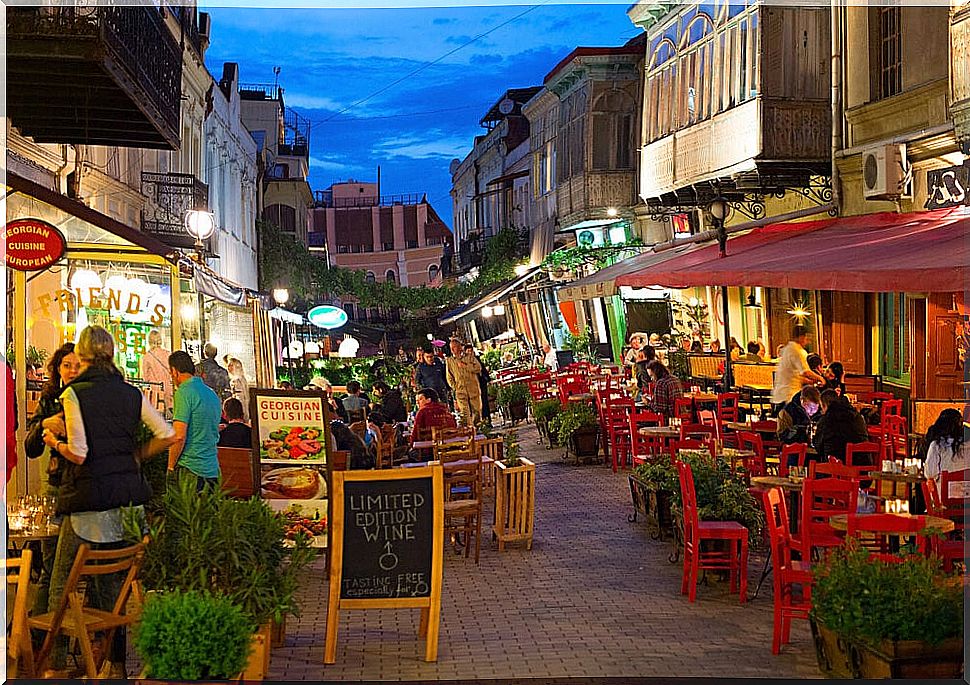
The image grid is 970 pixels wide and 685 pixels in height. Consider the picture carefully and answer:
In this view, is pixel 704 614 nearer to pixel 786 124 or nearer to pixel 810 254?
pixel 810 254

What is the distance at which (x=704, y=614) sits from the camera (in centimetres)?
970

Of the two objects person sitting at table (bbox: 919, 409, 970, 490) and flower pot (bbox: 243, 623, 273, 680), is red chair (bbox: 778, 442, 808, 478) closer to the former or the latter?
person sitting at table (bbox: 919, 409, 970, 490)

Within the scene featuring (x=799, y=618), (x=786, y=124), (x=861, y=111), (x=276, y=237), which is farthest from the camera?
(x=276, y=237)

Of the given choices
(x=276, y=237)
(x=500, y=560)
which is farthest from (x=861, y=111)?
(x=276, y=237)

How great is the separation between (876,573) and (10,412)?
5527 millimetres

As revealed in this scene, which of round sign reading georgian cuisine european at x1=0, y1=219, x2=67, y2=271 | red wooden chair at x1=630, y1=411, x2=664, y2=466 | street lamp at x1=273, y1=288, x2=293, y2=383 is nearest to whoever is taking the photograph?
round sign reading georgian cuisine european at x1=0, y1=219, x2=67, y2=271

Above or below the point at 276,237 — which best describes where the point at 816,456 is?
below

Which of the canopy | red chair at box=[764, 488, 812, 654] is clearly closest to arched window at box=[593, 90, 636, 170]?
the canopy

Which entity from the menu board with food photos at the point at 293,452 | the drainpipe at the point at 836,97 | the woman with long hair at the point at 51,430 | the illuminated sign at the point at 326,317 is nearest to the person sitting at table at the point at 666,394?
the drainpipe at the point at 836,97

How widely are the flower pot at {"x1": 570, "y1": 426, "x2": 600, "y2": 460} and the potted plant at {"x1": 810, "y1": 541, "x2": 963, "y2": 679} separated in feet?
40.1

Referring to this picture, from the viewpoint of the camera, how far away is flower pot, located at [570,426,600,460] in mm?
19750

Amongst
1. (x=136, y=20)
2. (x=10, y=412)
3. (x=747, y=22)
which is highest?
(x=747, y=22)

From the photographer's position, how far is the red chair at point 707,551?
33.2ft

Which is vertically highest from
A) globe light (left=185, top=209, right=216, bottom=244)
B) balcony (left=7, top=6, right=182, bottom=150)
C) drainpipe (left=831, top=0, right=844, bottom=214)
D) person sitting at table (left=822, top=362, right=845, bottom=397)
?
drainpipe (left=831, top=0, right=844, bottom=214)
